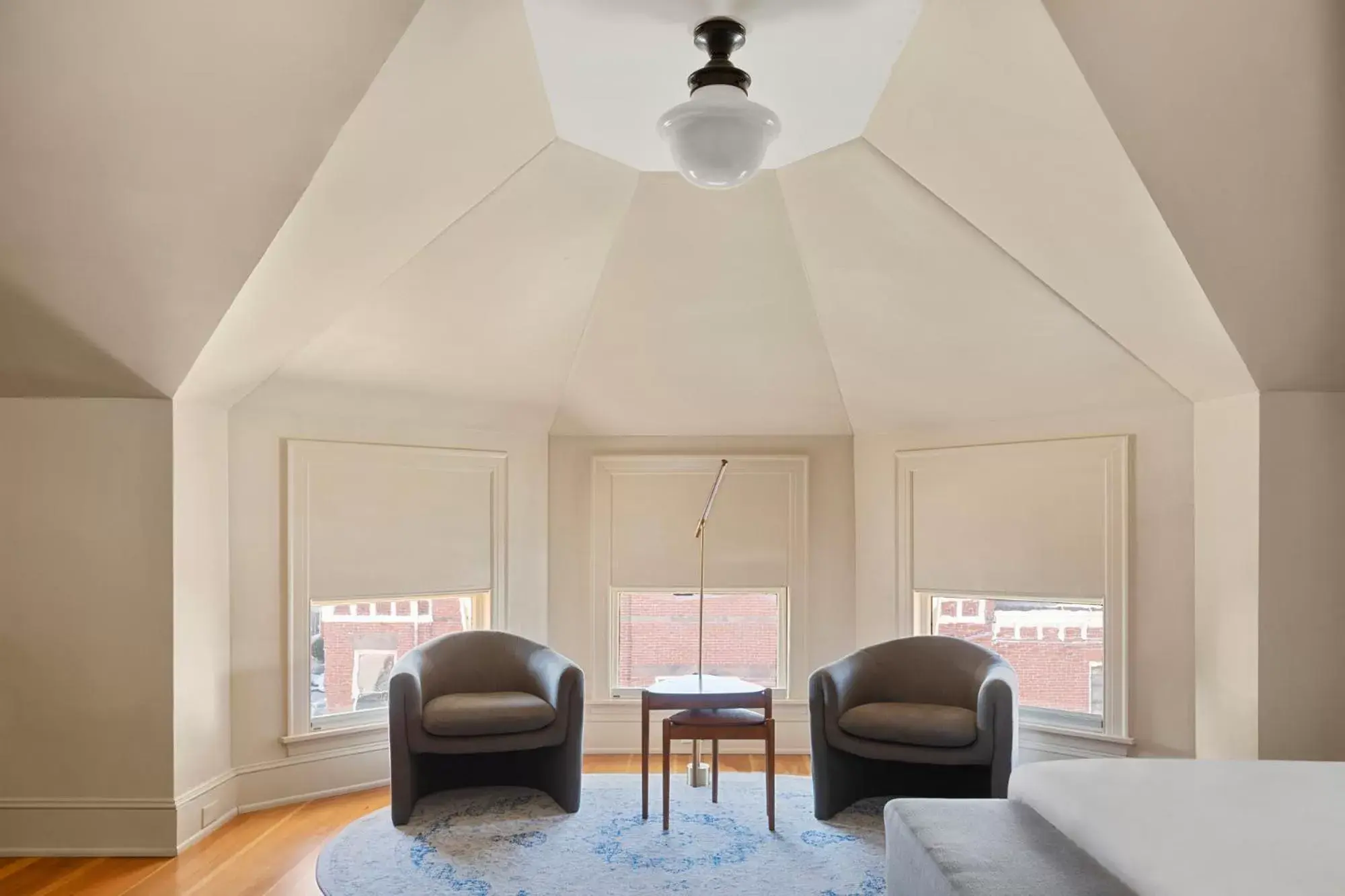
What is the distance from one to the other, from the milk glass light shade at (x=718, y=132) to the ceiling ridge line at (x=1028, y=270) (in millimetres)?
930

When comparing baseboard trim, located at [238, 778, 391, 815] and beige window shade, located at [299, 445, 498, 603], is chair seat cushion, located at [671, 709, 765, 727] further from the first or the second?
beige window shade, located at [299, 445, 498, 603]

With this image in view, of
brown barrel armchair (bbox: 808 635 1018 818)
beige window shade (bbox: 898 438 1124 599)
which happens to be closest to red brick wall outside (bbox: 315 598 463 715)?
brown barrel armchair (bbox: 808 635 1018 818)

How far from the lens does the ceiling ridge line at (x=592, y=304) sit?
165 inches

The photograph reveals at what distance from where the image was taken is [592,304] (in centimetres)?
477

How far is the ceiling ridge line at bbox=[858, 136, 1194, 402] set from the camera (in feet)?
12.0

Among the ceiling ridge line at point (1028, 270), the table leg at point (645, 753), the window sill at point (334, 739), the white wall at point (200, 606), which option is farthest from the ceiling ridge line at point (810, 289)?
the window sill at point (334, 739)

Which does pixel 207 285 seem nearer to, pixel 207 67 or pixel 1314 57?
pixel 207 67

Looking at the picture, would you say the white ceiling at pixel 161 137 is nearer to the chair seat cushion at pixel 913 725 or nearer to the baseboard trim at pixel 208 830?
the baseboard trim at pixel 208 830

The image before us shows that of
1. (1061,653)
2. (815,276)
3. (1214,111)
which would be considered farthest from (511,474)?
A: (1214,111)

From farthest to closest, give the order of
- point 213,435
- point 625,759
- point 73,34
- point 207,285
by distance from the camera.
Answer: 1. point 625,759
2. point 213,435
3. point 207,285
4. point 73,34

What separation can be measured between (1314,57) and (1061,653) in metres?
3.04

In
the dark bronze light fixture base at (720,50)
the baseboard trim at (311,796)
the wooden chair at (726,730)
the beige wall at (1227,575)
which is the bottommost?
the baseboard trim at (311,796)

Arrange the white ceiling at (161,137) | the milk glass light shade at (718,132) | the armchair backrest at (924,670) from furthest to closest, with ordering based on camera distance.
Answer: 1. the armchair backrest at (924,670)
2. the milk glass light shade at (718,132)
3. the white ceiling at (161,137)

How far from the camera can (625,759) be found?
208 inches
